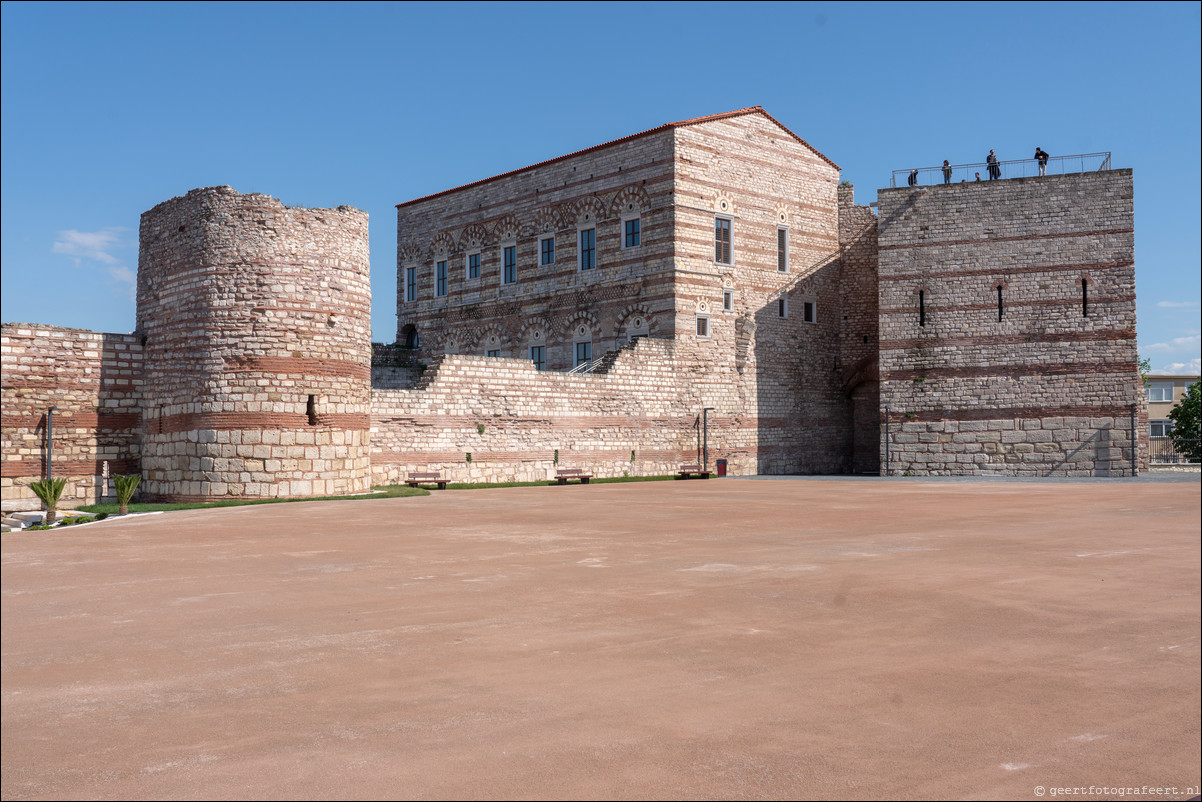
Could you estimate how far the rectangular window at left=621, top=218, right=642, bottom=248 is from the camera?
30.0m

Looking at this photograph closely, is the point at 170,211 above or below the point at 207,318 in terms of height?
above

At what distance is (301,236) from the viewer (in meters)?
18.7

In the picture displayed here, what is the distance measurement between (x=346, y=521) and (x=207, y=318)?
6758 mm

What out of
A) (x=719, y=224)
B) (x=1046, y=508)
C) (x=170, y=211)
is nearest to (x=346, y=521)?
(x=170, y=211)

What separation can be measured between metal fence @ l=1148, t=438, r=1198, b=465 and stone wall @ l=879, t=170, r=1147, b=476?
545 inches

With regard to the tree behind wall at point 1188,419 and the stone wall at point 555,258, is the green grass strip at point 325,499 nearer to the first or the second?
the stone wall at point 555,258

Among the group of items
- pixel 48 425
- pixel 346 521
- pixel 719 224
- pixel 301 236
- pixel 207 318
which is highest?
pixel 719 224

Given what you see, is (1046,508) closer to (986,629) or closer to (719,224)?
(986,629)

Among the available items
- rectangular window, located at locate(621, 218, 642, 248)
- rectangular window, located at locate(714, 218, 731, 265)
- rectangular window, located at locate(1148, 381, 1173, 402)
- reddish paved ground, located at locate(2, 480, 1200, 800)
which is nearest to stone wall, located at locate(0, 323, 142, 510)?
reddish paved ground, located at locate(2, 480, 1200, 800)

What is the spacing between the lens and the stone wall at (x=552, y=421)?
2345cm

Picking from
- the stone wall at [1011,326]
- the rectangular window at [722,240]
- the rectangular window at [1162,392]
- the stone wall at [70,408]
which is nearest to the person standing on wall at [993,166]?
the stone wall at [1011,326]

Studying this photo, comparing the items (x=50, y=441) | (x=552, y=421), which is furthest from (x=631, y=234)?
(x=50, y=441)

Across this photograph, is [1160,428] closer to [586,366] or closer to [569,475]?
[586,366]

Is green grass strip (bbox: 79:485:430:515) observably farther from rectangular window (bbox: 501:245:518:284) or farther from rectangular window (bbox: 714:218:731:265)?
rectangular window (bbox: 501:245:518:284)
